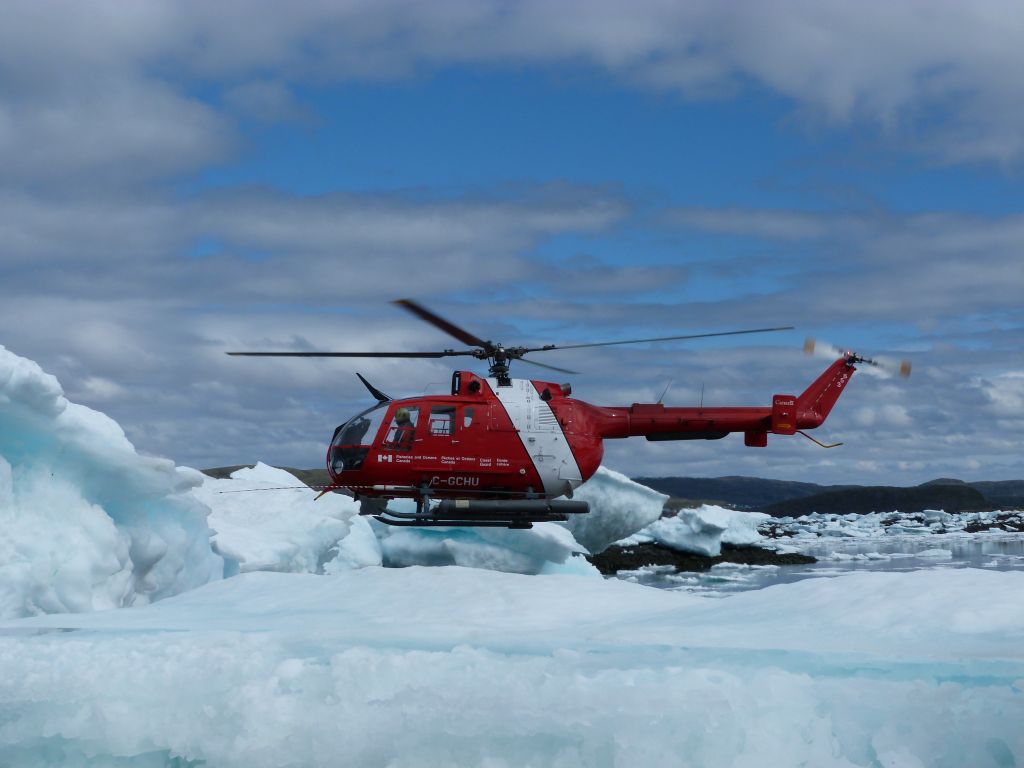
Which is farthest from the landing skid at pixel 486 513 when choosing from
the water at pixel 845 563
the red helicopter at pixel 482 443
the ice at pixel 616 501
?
the ice at pixel 616 501

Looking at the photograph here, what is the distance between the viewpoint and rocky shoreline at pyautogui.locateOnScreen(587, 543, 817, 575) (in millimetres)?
30734

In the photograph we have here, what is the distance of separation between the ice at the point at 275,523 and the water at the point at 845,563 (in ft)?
25.3

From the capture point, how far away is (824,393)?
52.8 ft

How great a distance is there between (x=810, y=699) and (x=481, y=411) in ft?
27.4

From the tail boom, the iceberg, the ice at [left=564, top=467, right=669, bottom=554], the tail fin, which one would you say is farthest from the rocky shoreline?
the tail boom

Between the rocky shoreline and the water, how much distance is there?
527 millimetres

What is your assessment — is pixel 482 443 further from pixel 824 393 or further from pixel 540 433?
pixel 824 393

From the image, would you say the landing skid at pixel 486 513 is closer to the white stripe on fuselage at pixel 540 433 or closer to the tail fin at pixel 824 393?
the white stripe on fuselage at pixel 540 433

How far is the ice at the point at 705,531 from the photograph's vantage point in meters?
31.6

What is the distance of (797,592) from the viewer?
23.7ft

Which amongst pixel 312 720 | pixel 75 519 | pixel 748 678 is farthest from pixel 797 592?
pixel 75 519

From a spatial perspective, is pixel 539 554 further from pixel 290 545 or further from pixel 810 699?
pixel 810 699

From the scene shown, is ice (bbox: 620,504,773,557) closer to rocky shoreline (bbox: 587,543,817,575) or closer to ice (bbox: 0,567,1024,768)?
rocky shoreline (bbox: 587,543,817,575)

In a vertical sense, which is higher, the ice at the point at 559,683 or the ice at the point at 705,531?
the ice at the point at 559,683
